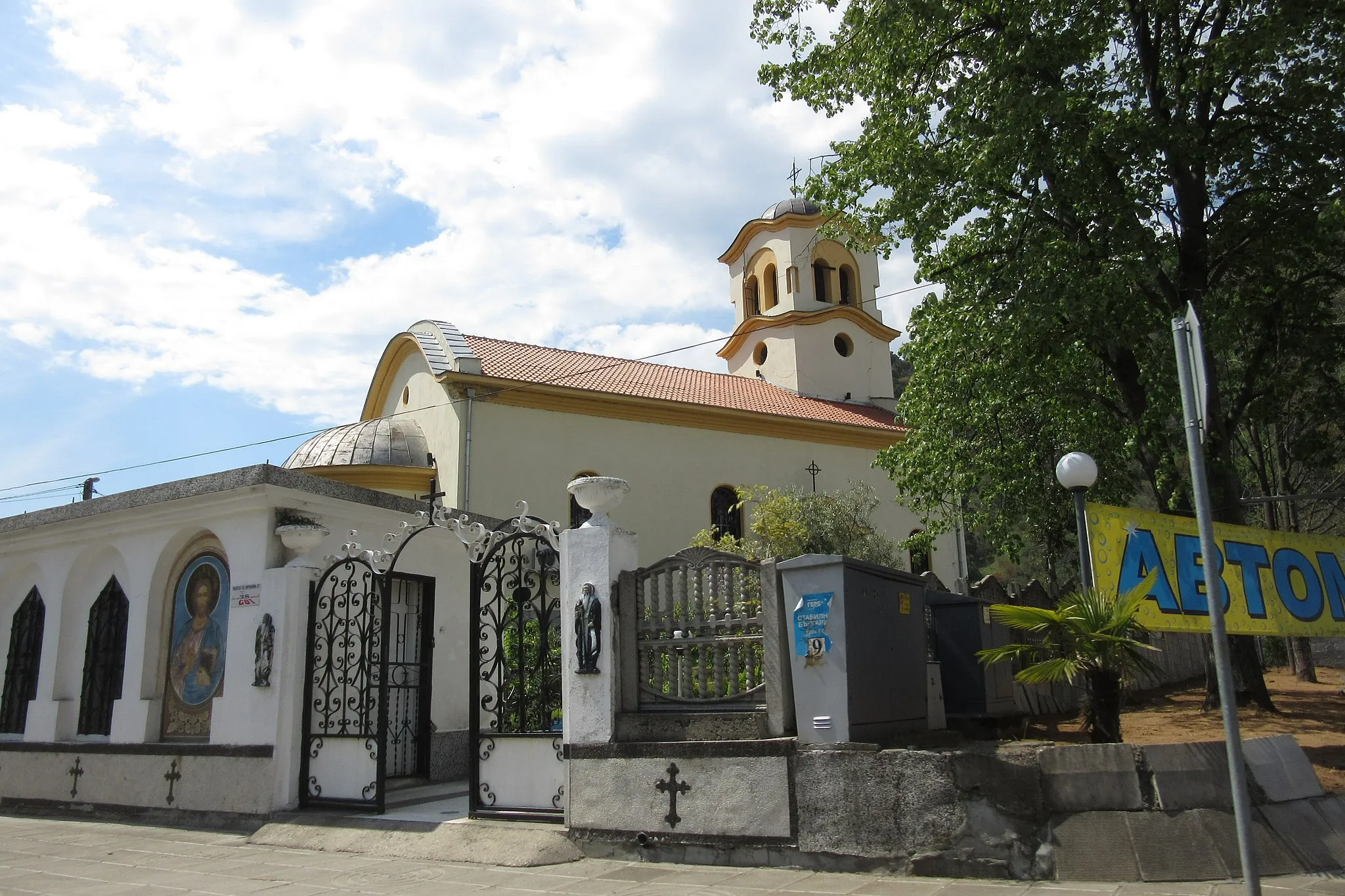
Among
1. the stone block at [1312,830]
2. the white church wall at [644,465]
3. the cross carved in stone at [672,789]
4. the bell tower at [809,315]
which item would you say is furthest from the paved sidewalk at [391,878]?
the bell tower at [809,315]

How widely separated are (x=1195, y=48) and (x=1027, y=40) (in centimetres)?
210

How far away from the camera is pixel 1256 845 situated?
599 centimetres

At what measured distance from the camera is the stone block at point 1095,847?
6059 mm

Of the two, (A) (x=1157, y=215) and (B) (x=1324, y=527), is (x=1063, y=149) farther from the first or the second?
(B) (x=1324, y=527)

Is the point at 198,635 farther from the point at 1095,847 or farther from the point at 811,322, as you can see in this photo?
the point at 811,322

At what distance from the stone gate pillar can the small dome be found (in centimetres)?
2260

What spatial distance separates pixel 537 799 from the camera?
845cm

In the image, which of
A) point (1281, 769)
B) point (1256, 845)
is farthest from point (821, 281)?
point (1256, 845)

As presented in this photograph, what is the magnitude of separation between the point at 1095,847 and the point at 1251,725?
4.39m

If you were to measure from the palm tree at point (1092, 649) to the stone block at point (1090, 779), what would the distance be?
0.57m

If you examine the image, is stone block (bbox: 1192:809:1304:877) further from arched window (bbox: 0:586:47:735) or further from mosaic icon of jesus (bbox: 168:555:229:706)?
arched window (bbox: 0:586:47:735)

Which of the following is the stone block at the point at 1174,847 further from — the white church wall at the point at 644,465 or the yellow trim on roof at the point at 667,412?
the yellow trim on roof at the point at 667,412

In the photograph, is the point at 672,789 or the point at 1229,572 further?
the point at 1229,572

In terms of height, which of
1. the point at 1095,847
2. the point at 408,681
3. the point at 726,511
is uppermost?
the point at 726,511
